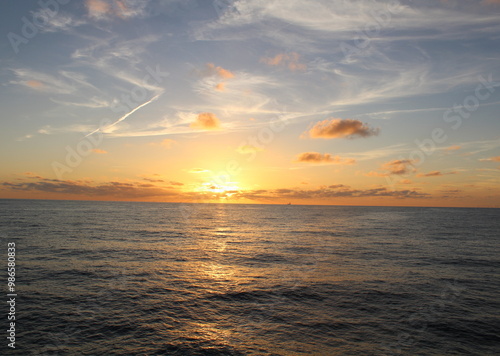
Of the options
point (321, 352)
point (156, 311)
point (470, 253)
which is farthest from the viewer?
point (470, 253)

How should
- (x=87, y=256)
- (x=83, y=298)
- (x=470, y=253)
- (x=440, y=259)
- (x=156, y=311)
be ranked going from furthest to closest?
1. (x=470, y=253)
2. (x=440, y=259)
3. (x=87, y=256)
4. (x=83, y=298)
5. (x=156, y=311)

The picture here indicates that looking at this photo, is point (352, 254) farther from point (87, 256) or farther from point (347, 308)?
point (87, 256)

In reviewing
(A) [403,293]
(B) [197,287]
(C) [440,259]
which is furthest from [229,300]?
(C) [440,259]

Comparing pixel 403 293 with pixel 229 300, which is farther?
pixel 403 293

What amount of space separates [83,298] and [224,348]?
14014 mm

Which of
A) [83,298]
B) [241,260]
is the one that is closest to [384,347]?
[83,298]

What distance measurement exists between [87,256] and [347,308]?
33865 millimetres

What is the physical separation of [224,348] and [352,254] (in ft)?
108

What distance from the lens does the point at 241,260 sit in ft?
132

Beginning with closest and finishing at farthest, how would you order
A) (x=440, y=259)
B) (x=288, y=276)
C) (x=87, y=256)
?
(x=288, y=276) < (x=87, y=256) < (x=440, y=259)

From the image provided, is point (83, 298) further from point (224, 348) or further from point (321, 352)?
point (321, 352)

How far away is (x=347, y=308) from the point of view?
21.9 meters

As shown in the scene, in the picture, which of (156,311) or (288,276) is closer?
(156,311)

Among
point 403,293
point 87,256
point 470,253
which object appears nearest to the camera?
point 403,293
